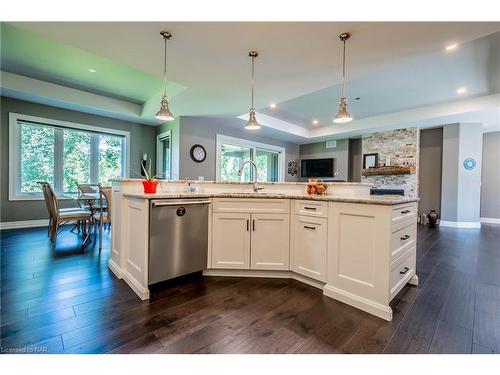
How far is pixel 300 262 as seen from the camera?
2.25 metres

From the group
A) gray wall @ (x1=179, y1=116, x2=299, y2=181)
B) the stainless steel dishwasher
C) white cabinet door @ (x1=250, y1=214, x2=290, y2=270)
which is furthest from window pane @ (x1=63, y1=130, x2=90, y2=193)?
white cabinet door @ (x1=250, y1=214, x2=290, y2=270)

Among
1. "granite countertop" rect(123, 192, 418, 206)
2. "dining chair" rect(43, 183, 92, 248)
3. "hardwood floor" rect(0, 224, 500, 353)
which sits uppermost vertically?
"granite countertop" rect(123, 192, 418, 206)

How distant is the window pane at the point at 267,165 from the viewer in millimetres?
7238

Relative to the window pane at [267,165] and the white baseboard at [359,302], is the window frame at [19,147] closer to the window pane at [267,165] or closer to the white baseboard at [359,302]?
the window pane at [267,165]

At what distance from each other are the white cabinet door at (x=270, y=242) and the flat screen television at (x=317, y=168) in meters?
5.83

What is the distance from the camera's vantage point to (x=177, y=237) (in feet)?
7.00

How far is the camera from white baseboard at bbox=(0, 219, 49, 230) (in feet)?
14.1

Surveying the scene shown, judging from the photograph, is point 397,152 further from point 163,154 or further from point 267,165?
point 163,154

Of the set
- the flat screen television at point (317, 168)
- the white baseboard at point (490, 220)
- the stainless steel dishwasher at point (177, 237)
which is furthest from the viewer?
the flat screen television at point (317, 168)

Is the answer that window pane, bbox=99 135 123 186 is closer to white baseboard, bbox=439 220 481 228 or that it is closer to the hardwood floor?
the hardwood floor

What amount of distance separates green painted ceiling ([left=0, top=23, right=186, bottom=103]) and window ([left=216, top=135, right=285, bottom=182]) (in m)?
2.07

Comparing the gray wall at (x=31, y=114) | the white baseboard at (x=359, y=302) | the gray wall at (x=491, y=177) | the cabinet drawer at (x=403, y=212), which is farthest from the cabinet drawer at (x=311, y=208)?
the gray wall at (x=491, y=177)

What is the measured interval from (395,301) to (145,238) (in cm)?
222
